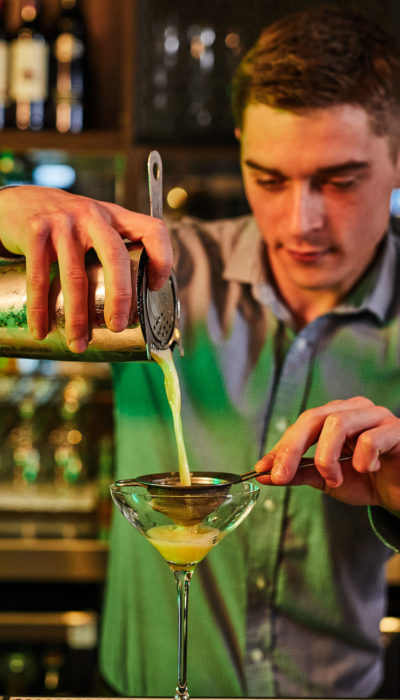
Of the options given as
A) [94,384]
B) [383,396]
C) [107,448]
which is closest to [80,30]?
[94,384]

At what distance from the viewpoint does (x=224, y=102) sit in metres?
2.46

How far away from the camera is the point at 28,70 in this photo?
2.45 meters

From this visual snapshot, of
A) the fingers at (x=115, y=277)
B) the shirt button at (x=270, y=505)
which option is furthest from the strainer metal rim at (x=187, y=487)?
the shirt button at (x=270, y=505)

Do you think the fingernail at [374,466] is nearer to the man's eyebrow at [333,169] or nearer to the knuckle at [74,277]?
the knuckle at [74,277]

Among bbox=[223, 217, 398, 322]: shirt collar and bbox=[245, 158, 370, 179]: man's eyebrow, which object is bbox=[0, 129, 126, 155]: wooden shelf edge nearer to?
bbox=[223, 217, 398, 322]: shirt collar

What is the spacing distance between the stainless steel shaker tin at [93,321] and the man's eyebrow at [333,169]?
0.45 metres

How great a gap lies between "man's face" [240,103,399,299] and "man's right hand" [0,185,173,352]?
487mm

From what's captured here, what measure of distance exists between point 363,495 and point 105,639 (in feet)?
2.65

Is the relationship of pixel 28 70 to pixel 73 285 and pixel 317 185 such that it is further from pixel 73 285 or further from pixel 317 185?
pixel 73 285

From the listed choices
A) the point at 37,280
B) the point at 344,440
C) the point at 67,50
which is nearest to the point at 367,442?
the point at 344,440

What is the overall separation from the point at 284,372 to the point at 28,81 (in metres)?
1.39

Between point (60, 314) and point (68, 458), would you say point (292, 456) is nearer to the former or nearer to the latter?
point (60, 314)

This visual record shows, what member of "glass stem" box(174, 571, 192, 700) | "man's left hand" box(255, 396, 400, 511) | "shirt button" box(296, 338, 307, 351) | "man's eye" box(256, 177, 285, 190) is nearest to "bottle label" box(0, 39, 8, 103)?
"man's eye" box(256, 177, 285, 190)

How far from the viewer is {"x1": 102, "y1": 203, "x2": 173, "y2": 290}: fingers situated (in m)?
1.03
